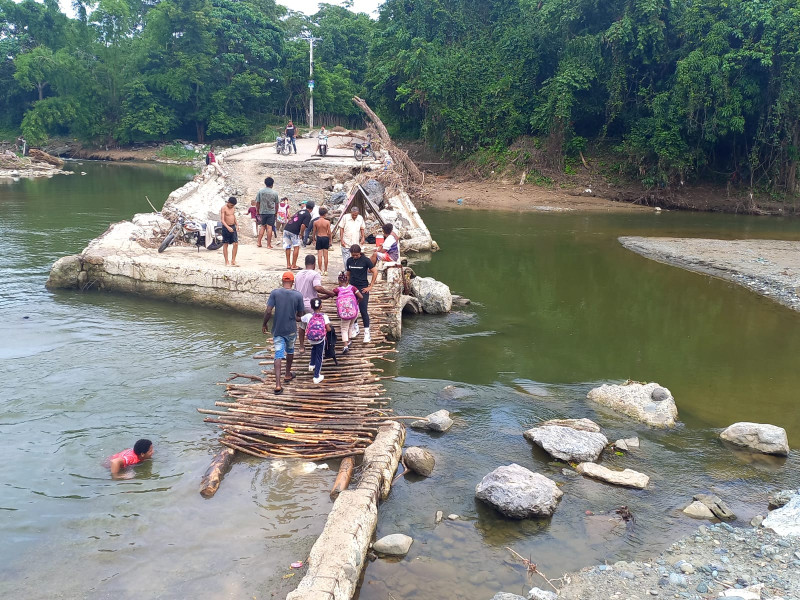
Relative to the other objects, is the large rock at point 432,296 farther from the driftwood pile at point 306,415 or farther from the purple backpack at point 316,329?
the purple backpack at point 316,329

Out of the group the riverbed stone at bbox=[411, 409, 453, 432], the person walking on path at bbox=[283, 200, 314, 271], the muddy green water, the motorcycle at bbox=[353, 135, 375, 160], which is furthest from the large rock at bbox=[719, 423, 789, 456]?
the motorcycle at bbox=[353, 135, 375, 160]

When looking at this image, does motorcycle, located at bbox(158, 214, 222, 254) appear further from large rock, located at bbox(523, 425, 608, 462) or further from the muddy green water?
large rock, located at bbox(523, 425, 608, 462)

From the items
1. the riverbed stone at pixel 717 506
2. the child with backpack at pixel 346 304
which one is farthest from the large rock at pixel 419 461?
the riverbed stone at pixel 717 506

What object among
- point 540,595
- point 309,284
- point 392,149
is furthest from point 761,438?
point 392,149

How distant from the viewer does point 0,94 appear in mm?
54656

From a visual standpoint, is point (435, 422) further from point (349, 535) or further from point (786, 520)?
point (786, 520)

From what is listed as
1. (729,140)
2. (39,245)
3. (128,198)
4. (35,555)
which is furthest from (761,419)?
(128,198)

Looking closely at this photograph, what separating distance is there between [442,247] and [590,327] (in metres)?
7.73

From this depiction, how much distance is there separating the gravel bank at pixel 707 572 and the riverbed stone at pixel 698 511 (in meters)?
0.41

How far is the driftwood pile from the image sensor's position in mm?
7367

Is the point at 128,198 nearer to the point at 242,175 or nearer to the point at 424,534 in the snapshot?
the point at 242,175

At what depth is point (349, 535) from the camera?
549 centimetres

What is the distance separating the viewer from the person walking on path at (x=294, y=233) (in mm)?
12555

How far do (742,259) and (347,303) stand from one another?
46.3ft
